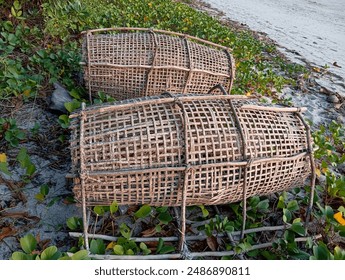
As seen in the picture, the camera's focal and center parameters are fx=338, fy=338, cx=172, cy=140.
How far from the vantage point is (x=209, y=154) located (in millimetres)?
1726

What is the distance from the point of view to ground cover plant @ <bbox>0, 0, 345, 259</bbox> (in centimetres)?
177

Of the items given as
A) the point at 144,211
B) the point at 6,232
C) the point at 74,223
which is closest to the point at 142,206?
the point at 144,211

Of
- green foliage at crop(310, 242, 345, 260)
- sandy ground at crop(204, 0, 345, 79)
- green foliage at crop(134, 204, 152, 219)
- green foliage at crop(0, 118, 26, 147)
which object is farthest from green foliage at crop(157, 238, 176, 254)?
sandy ground at crop(204, 0, 345, 79)

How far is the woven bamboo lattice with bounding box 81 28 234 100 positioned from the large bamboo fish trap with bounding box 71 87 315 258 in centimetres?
111

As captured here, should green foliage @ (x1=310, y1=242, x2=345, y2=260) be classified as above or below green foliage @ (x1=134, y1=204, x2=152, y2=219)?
above

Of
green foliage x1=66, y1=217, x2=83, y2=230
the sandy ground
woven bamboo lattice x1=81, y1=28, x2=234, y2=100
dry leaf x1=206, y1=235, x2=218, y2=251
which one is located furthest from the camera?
the sandy ground

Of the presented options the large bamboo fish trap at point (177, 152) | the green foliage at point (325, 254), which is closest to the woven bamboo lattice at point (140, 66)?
the large bamboo fish trap at point (177, 152)

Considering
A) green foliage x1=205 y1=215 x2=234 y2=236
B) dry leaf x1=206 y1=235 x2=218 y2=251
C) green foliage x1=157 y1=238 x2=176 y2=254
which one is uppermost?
green foliage x1=205 y1=215 x2=234 y2=236

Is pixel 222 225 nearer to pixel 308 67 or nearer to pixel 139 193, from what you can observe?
pixel 139 193

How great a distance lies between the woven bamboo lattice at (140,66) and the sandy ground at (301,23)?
3.25 meters

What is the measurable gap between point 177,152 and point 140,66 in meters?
1.36

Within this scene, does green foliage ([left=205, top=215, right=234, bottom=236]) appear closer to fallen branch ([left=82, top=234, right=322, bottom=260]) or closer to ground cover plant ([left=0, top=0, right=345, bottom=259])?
ground cover plant ([left=0, top=0, right=345, bottom=259])

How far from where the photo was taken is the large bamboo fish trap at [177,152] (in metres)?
1.64

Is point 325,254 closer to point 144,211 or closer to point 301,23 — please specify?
point 144,211
